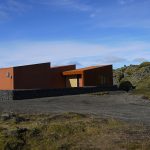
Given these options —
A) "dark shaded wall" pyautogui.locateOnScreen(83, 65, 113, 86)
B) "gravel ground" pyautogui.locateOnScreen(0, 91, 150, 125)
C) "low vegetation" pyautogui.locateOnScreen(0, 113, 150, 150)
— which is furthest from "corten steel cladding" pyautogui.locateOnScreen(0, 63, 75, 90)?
"low vegetation" pyautogui.locateOnScreen(0, 113, 150, 150)

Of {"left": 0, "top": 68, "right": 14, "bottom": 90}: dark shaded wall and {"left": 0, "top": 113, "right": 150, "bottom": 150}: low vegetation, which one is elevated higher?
{"left": 0, "top": 68, "right": 14, "bottom": 90}: dark shaded wall

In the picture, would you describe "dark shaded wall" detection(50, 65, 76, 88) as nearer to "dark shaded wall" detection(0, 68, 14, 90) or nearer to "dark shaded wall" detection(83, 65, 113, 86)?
"dark shaded wall" detection(83, 65, 113, 86)

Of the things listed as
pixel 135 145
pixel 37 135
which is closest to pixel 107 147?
pixel 135 145

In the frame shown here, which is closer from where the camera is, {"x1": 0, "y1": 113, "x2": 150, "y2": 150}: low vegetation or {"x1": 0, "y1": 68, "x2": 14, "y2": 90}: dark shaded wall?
{"x1": 0, "y1": 113, "x2": 150, "y2": 150}: low vegetation

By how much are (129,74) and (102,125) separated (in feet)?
189

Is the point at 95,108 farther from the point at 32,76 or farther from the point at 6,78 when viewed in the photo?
the point at 6,78

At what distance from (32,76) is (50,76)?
2944 mm

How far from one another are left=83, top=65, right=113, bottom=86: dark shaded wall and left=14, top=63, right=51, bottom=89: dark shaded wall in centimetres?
460

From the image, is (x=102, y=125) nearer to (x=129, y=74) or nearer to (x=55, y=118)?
(x=55, y=118)

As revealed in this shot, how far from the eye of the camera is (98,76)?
49.8 metres

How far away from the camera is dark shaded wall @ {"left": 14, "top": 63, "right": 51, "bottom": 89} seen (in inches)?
1806

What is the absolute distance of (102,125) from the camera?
1485 centimetres

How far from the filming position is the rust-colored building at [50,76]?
151 ft

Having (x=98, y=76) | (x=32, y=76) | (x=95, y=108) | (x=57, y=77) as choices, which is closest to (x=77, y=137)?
(x=95, y=108)
